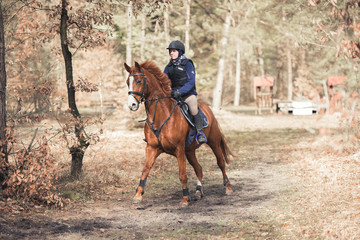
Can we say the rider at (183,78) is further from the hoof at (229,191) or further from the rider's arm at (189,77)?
the hoof at (229,191)

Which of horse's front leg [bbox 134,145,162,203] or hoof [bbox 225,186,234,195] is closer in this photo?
horse's front leg [bbox 134,145,162,203]

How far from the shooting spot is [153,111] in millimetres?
8352

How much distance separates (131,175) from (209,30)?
28289mm

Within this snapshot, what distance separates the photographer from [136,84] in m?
7.90

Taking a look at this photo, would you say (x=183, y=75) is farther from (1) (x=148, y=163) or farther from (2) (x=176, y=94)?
(1) (x=148, y=163)

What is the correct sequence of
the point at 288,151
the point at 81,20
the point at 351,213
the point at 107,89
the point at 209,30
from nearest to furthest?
1. the point at 351,213
2. the point at 81,20
3. the point at 288,151
4. the point at 107,89
5. the point at 209,30

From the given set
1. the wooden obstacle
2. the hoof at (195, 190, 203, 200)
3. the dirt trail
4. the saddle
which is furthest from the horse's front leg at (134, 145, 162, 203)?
the wooden obstacle

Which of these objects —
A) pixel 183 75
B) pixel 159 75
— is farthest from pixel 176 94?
pixel 183 75

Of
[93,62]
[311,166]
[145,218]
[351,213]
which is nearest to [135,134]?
[93,62]

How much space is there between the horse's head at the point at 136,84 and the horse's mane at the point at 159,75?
230 millimetres

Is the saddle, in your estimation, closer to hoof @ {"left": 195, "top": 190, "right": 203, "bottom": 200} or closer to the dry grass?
hoof @ {"left": 195, "top": 190, "right": 203, "bottom": 200}

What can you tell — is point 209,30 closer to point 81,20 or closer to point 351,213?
point 81,20

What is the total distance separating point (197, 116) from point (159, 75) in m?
1.36

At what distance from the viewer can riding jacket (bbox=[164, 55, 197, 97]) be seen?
8750mm
